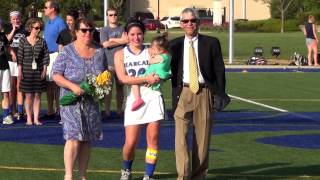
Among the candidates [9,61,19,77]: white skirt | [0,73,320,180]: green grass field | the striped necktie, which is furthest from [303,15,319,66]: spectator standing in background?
the striped necktie

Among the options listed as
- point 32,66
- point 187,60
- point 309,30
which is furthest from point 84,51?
point 309,30

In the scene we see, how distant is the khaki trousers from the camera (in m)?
10.0

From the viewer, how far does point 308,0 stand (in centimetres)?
8638

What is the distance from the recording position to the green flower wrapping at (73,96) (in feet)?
31.3

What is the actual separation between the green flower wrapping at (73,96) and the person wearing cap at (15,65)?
617cm

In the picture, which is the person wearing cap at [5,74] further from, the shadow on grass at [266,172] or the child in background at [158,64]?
the child in background at [158,64]

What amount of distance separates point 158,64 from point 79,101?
1.04 meters

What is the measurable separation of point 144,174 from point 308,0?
3051 inches

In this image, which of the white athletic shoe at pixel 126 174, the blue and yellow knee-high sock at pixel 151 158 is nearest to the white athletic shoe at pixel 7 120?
the white athletic shoe at pixel 126 174

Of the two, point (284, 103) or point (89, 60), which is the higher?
point (89, 60)

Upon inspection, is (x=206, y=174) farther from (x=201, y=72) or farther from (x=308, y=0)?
(x=308, y=0)

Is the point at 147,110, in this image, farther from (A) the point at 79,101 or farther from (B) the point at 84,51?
(B) the point at 84,51

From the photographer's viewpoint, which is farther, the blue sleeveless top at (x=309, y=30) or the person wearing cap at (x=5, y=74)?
the blue sleeveless top at (x=309, y=30)

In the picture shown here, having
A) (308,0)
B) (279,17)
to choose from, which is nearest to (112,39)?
(308,0)
